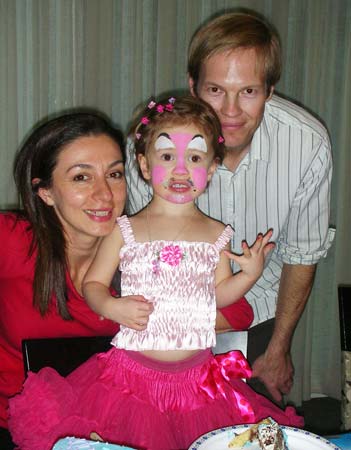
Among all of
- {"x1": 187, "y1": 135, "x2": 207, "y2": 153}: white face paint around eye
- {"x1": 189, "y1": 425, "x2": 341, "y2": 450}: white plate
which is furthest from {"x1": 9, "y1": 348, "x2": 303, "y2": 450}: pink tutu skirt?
{"x1": 187, "y1": 135, "x2": 207, "y2": 153}: white face paint around eye

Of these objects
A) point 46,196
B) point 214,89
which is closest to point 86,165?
point 46,196

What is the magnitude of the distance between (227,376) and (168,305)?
0.21 m

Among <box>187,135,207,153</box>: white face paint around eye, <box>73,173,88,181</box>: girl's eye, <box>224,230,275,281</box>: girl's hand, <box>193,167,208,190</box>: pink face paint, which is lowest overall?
<box>224,230,275,281</box>: girl's hand

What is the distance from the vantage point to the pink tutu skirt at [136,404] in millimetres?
1230

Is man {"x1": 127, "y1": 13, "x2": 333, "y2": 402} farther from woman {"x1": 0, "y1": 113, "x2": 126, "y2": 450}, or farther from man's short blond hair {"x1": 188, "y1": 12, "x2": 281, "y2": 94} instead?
woman {"x1": 0, "y1": 113, "x2": 126, "y2": 450}

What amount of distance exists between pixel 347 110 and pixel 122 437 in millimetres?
2547

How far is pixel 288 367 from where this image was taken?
6.98 ft

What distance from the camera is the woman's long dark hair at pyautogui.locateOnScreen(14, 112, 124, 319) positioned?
5.62ft

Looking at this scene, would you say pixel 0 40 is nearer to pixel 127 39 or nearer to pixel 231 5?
pixel 127 39

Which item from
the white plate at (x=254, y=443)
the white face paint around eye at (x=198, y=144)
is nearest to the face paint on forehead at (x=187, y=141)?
the white face paint around eye at (x=198, y=144)

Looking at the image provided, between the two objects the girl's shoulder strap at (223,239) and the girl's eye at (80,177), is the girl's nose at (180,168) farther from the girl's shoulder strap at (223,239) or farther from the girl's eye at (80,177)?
the girl's eye at (80,177)

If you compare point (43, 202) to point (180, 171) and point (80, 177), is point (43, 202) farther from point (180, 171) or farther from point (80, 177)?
point (180, 171)

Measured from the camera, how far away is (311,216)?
6.72 ft

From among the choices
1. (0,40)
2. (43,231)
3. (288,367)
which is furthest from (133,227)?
(0,40)
